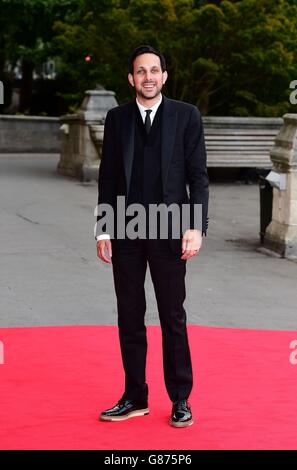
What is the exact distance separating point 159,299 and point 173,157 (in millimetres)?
795

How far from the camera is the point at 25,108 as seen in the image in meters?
37.1

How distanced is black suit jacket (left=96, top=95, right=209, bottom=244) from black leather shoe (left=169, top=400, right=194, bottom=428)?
98 centimetres

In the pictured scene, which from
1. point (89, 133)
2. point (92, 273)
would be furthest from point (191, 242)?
point (89, 133)

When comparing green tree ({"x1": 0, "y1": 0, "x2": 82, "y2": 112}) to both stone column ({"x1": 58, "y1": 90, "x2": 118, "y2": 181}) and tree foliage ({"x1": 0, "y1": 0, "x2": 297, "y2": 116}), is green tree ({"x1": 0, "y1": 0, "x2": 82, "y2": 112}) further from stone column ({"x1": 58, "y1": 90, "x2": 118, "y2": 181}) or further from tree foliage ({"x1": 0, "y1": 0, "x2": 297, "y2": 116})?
stone column ({"x1": 58, "y1": 90, "x2": 118, "y2": 181})

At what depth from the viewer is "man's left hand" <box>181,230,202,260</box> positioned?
647 cm

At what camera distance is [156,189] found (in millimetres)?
6551

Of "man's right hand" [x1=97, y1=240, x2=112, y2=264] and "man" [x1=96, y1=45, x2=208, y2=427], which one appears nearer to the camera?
"man" [x1=96, y1=45, x2=208, y2=427]

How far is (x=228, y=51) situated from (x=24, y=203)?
284 inches

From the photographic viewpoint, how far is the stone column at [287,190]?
13523mm

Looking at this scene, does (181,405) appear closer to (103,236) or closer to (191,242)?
(191,242)

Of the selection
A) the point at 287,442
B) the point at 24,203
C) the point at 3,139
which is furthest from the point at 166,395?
the point at 3,139

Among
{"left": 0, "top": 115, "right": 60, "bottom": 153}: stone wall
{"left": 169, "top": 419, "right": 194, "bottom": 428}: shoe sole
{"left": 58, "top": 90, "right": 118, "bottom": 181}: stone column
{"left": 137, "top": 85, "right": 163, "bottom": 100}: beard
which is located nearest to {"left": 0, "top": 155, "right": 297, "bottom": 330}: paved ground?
{"left": 58, "top": 90, "right": 118, "bottom": 181}: stone column

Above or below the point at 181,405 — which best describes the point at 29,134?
below
